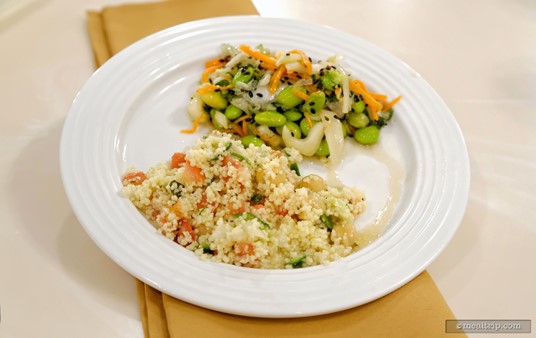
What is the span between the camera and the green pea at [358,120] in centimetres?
205

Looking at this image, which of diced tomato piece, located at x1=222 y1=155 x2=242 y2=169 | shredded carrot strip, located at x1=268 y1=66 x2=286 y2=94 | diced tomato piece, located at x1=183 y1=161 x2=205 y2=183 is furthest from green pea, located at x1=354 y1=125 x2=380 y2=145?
diced tomato piece, located at x1=183 y1=161 x2=205 y2=183

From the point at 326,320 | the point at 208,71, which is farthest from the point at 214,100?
the point at 326,320

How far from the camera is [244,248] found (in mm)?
1528

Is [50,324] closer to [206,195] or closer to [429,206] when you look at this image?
[206,195]

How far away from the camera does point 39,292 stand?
1.51 meters

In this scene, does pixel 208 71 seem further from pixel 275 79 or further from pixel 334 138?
pixel 334 138

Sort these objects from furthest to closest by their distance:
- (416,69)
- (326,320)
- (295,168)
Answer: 1. (416,69)
2. (295,168)
3. (326,320)

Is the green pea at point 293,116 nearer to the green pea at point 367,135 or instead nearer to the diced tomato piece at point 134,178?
the green pea at point 367,135

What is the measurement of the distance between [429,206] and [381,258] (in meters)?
0.30

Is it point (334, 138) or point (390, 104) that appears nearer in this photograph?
point (334, 138)

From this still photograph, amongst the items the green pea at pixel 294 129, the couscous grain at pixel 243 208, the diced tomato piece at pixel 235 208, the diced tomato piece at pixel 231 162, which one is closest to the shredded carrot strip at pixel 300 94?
the green pea at pixel 294 129

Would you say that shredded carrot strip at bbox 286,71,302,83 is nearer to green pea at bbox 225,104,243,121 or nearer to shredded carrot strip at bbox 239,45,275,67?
shredded carrot strip at bbox 239,45,275,67

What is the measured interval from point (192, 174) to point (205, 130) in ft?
1.42

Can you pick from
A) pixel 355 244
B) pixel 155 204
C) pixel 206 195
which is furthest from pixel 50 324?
pixel 355 244
